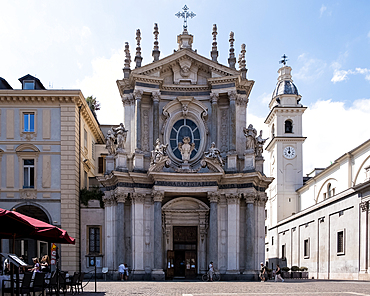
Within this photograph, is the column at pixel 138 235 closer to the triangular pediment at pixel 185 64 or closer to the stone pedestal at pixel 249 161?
the stone pedestal at pixel 249 161

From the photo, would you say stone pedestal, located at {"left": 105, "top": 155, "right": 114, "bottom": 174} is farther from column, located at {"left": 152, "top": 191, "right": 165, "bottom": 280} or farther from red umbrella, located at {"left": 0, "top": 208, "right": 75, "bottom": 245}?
red umbrella, located at {"left": 0, "top": 208, "right": 75, "bottom": 245}

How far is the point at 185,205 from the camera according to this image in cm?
3669

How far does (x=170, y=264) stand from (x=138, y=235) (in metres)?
3.06

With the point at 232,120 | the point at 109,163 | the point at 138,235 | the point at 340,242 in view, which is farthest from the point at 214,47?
the point at 340,242

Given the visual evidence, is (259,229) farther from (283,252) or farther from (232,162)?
(283,252)

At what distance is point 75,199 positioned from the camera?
35469mm

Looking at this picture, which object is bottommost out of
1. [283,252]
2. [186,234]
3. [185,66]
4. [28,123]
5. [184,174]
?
[283,252]

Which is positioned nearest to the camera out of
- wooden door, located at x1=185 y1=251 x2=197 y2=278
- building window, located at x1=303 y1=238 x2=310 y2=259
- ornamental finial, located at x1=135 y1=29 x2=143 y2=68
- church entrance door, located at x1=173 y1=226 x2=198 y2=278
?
wooden door, located at x1=185 y1=251 x2=197 y2=278

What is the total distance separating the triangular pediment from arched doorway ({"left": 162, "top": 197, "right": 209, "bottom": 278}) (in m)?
9.39

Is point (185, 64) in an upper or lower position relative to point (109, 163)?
upper

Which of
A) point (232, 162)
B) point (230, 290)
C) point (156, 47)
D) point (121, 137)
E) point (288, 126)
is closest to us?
point (230, 290)

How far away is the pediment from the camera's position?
122 feet

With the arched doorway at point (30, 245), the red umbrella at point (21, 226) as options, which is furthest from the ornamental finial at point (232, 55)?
the red umbrella at point (21, 226)

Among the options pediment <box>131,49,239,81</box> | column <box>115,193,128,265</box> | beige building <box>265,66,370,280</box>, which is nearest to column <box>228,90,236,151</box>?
pediment <box>131,49,239,81</box>
